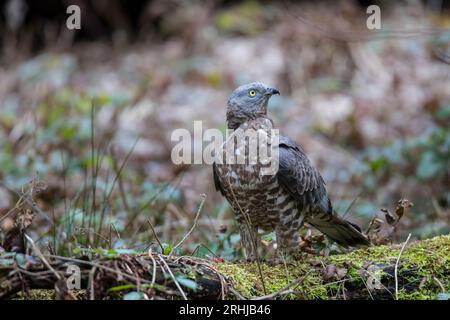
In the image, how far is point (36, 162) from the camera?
274 inches

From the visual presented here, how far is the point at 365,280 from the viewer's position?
3512mm

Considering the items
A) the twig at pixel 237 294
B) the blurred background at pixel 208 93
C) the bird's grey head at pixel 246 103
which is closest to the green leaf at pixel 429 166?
the blurred background at pixel 208 93

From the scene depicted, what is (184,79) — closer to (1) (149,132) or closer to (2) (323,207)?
(1) (149,132)

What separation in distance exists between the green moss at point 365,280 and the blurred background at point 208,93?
5.77 feet

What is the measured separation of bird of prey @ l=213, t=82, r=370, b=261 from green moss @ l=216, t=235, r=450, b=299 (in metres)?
0.54

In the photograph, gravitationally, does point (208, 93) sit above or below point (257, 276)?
above

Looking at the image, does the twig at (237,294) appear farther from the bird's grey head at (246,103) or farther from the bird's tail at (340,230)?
the bird's grey head at (246,103)

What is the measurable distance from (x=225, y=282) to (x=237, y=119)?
5.36ft

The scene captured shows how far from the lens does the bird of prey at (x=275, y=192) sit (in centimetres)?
426

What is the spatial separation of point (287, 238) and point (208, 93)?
6.52 m

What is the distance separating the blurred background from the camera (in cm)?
685

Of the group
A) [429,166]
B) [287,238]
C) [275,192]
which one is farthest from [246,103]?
[429,166]

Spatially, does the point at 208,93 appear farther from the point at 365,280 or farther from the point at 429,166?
the point at 365,280
